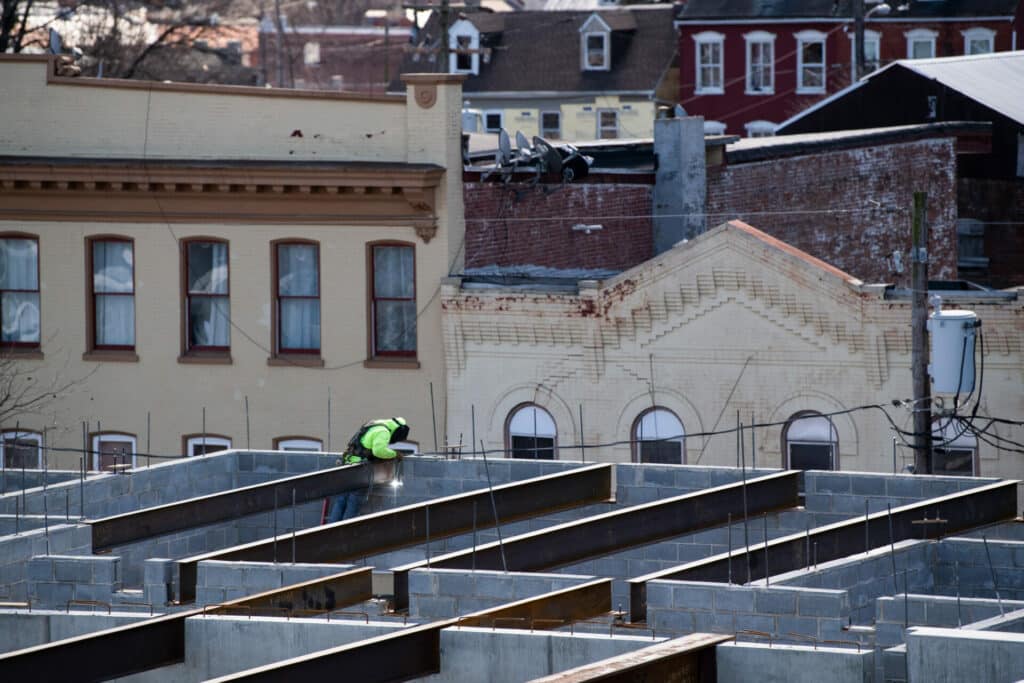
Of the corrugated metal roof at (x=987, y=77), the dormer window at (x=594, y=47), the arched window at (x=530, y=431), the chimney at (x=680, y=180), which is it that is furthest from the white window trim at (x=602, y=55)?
the arched window at (x=530, y=431)

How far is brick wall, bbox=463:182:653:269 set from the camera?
Answer: 115ft

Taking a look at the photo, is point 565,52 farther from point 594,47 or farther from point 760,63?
point 760,63

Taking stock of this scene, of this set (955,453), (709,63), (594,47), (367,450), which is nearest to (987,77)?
(955,453)

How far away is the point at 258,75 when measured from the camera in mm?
91062

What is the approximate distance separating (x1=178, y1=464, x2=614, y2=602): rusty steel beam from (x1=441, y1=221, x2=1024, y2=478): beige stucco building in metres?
6.69

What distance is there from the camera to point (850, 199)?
1517 inches

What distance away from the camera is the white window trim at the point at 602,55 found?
74000mm

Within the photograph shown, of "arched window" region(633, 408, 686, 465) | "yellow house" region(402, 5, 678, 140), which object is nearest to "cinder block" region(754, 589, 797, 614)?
"arched window" region(633, 408, 686, 465)

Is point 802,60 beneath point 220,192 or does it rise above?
above

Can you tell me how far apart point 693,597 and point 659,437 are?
15.1 m

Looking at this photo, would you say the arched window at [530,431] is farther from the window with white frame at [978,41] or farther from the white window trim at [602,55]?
the white window trim at [602,55]

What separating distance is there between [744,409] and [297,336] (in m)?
8.04

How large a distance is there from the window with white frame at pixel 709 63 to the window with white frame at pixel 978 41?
8176 millimetres

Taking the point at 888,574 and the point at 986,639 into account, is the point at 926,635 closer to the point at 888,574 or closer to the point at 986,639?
the point at 986,639
